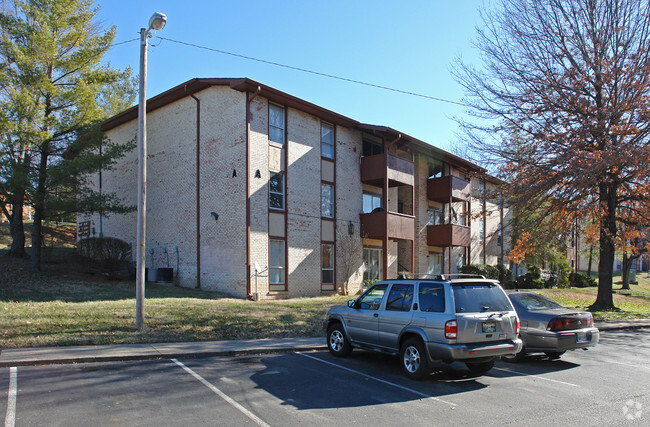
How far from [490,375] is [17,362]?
8071 millimetres

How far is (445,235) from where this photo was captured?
29156 millimetres

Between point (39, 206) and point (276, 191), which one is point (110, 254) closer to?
point (39, 206)

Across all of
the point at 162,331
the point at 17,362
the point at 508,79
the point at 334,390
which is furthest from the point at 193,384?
the point at 508,79

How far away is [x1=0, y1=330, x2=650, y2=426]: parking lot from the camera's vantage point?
601 cm

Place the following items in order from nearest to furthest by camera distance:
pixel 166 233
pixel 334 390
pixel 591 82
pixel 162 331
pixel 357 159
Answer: pixel 334 390 → pixel 162 331 → pixel 591 82 → pixel 166 233 → pixel 357 159

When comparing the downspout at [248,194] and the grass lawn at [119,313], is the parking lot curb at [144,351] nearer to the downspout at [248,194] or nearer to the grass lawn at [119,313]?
the grass lawn at [119,313]

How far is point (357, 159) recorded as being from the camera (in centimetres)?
2528

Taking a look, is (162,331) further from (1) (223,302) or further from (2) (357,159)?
(2) (357,159)

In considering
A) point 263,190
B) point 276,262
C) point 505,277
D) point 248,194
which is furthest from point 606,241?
point 505,277

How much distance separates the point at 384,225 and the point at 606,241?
373 inches

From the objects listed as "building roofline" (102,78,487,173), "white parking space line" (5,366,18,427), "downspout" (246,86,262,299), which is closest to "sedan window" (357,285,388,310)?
"white parking space line" (5,366,18,427)

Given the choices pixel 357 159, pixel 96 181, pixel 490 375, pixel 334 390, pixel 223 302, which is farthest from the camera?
pixel 96 181

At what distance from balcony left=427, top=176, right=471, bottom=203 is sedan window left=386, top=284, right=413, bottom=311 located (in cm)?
2123

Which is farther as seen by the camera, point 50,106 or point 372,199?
point 372,199
